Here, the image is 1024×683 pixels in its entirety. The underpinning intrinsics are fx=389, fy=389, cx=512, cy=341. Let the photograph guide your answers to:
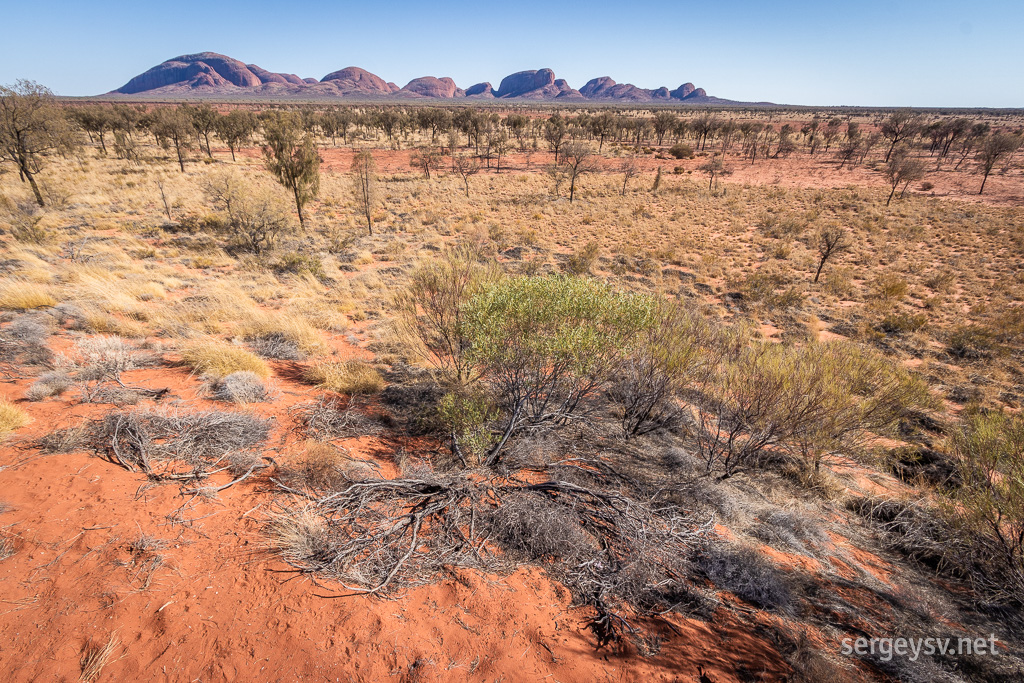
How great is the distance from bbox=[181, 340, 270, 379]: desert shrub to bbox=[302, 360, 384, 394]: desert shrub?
0.92 m

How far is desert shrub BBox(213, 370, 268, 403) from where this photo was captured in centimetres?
668

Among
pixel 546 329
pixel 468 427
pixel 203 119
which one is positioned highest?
pixel 203 119

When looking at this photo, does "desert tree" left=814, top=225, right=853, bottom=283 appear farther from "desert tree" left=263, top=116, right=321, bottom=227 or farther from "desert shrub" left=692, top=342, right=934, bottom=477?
"desert tree" left=263, top=116, right=321, bottom=227

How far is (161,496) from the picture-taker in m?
4.49

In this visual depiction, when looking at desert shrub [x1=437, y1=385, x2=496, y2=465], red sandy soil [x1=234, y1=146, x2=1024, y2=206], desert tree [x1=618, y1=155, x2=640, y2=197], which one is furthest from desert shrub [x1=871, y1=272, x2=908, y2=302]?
red sandy soil [x1=234, y1=146, x2=1024, y2=206]

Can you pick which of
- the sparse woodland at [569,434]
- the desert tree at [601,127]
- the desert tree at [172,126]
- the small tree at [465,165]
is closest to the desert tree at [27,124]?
the sparse woodland at [569,434]

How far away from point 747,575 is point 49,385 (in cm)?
1019

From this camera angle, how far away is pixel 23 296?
902 centimetres

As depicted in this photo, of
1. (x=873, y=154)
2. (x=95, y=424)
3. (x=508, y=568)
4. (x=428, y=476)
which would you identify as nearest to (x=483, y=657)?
(x=508, y=568)

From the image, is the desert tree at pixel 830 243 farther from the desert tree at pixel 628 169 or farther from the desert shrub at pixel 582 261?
the desert tree at pixel 628 169

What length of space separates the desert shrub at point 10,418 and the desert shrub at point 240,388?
209cm

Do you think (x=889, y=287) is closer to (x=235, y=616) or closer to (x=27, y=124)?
(x=235, y=616)

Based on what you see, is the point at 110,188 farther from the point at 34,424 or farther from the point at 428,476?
the point at 428,476

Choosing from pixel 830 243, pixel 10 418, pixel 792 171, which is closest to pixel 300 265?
pixel 10 418
